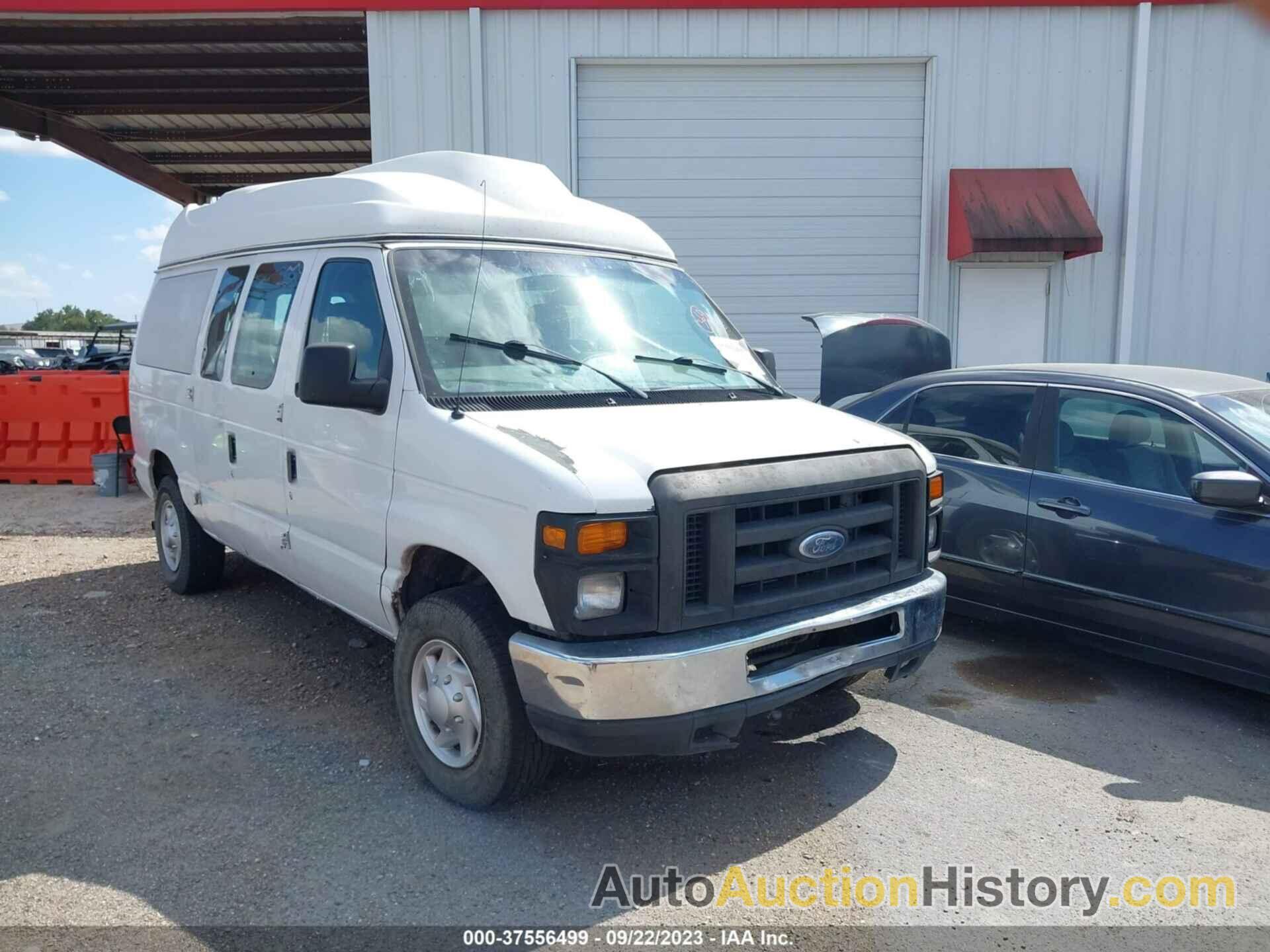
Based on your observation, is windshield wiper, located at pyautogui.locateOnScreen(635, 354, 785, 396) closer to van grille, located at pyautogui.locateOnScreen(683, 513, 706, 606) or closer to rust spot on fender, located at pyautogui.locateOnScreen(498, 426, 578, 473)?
rust spot on fender, located at pyautogui.locateOnScreen(498, 426, 578, 473)

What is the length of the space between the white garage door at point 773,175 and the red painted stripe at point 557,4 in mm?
597

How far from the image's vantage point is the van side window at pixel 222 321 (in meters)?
5.38

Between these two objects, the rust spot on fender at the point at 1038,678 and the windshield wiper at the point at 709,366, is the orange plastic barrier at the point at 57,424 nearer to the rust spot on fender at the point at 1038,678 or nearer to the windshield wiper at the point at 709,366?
the windshield wiper at the point at 709,366

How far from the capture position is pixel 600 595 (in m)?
3.23

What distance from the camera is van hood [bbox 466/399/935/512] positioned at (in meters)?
3.24

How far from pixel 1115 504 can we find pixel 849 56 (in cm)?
755

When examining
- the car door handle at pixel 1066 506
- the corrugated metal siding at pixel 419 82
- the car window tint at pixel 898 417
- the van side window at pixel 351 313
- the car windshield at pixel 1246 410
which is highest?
the corrugated metal siding at pixel 419 82

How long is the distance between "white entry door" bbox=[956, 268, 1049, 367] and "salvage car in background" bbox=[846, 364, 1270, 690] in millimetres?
5607

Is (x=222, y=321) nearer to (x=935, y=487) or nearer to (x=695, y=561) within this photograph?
(x=695, y=561)

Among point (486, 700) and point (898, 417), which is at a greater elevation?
point (898, 417)

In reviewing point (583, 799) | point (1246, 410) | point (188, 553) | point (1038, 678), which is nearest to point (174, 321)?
point (188, 553)

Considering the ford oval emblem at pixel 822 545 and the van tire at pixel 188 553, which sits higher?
the ford oval emblem at pixel 822 545

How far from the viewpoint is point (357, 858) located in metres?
3.42

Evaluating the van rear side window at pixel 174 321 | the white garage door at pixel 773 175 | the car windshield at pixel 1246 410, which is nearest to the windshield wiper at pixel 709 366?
the car windshield at pixel 1246 410
